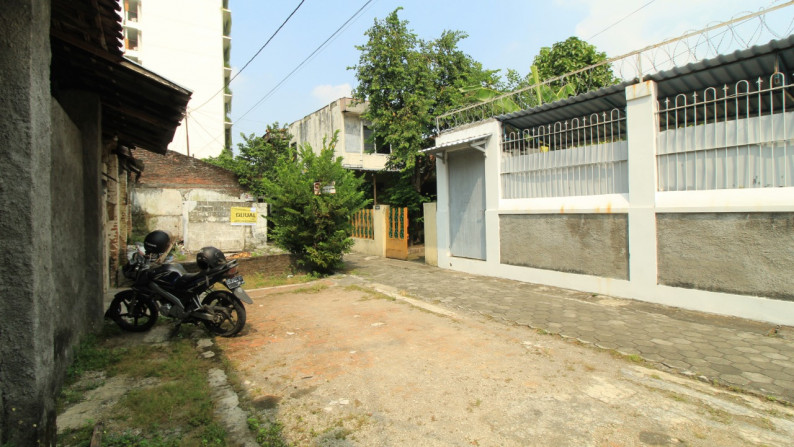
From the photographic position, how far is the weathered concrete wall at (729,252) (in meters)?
5.13

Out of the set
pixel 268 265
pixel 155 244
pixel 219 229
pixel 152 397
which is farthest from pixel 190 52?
pixel 152 397

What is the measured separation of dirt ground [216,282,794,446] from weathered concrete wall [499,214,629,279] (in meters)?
2.56

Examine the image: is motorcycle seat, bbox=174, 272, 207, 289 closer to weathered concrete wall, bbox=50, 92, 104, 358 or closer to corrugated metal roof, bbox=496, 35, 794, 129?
weathered concrete wall, bbox=50, 92, 104, 358

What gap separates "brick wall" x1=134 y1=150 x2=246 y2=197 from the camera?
1541cm

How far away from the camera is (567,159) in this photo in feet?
25.4

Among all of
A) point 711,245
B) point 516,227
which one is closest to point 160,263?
point 516,227

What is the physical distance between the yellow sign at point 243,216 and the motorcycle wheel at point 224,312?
762 centimetres

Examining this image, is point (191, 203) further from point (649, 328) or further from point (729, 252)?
point (729, 252)

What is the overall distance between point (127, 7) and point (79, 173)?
36.9 metres

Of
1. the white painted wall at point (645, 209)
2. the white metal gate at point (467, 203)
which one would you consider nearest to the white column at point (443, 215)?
Result: the white metal gate at point (467, 203)

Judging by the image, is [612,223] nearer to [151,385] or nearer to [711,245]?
[711,245]

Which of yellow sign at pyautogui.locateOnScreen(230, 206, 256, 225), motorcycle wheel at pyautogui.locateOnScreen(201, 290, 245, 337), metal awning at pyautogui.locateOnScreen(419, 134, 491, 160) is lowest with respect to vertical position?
motorcycle wheel at pyautogui.locateOnScreen(201, 290, 245, 337)

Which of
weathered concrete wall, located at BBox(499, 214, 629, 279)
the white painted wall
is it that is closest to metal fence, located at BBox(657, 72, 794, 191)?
the white painted wall

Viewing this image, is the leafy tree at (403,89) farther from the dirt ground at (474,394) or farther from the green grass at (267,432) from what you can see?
the green grass at (267,432)
